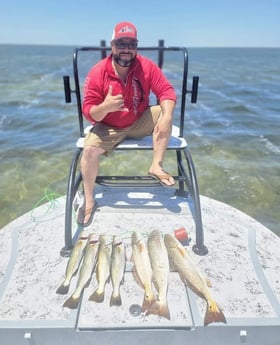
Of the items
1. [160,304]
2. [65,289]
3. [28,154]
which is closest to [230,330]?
[160,304]

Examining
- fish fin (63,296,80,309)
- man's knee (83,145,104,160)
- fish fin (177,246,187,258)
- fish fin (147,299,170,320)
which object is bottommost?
fish fin (63,296,80,309)

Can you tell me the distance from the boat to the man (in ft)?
0.49

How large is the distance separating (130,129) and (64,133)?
6652mm

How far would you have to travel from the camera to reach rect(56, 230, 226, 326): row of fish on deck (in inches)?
88.8

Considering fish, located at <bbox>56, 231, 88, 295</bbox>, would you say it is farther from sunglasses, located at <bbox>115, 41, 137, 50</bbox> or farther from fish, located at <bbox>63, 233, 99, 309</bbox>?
sunglasses, located at <bbox>115, 41, 137, 50</bbox>

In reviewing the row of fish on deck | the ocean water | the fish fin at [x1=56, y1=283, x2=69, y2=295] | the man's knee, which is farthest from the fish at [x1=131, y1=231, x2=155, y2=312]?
the ocean water

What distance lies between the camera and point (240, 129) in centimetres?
1009

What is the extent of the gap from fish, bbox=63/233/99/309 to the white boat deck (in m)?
0.04

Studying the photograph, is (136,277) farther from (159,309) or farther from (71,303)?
(71,303)

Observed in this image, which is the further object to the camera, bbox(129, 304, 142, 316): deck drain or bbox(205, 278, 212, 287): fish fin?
bbox(205, 278, 212, 287): fish fin

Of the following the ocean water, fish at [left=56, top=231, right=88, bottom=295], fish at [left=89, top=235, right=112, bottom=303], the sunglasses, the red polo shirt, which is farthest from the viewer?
the ocean water

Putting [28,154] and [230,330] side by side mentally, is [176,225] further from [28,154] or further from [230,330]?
[28,154]

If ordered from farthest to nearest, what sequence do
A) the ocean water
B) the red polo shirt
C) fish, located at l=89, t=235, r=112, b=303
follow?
the ocean water, the red polo shirt, fish, located at l=89, t=235, r=112, b=303

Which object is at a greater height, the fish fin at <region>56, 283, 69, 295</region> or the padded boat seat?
the padded boat seat
